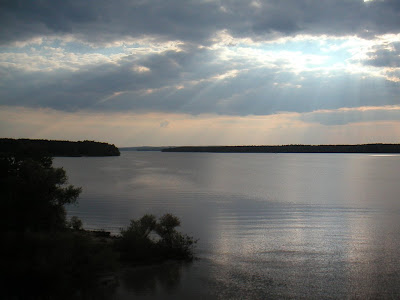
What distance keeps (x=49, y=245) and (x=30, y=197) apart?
2.17 m

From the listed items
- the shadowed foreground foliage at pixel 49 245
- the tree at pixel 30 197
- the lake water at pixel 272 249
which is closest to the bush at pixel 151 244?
the shadowed foreground foliage at pixel 49 245

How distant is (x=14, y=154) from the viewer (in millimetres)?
13719

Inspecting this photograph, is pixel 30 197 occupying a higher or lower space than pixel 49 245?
higher

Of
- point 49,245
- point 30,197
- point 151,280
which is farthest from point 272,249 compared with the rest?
point 30,197

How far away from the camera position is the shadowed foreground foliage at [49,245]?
1036cm

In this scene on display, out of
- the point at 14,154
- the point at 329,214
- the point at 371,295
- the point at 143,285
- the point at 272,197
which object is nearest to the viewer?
the point at 371,295

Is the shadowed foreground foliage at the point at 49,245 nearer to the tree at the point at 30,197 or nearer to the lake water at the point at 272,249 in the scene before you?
the tree at the point at 30,197

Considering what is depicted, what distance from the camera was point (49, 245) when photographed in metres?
10.7

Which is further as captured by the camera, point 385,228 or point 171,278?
point 385,228

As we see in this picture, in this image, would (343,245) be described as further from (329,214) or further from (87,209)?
(87,209)

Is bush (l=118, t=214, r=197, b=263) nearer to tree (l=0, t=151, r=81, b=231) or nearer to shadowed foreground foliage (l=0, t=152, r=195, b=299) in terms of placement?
shadowed foreground foliage (l=0, t=152, r=195, b=299)

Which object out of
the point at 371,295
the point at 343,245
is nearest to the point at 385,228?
the point at 343,245

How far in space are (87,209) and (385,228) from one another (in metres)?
17.2

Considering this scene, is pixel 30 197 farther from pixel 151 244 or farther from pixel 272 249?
pixel 272 249
